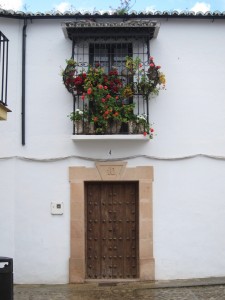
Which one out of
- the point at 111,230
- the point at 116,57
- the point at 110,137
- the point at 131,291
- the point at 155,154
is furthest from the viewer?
the point at 116,57

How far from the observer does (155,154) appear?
31.2 ft

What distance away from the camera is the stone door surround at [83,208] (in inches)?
368

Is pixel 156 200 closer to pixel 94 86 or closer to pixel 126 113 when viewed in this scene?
pixel 126 113

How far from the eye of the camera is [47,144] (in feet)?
31.3

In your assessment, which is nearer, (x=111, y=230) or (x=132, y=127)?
(x=132, y=127)

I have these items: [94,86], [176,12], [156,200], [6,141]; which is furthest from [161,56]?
[6,141]

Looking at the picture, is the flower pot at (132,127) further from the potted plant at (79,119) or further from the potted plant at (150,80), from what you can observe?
the potted plant at (79,119)

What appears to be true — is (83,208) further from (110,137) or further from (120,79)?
(120,79)

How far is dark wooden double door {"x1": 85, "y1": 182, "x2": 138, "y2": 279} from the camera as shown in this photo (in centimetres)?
958

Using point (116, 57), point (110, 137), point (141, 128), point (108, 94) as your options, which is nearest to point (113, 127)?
point (110, 137)

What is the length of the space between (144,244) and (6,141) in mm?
3354

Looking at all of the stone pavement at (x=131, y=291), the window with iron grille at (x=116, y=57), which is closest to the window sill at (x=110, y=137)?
the window with iron grille at (x=116, y=57)

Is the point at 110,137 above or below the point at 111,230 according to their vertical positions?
above

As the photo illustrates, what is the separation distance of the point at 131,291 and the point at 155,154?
2.62m
